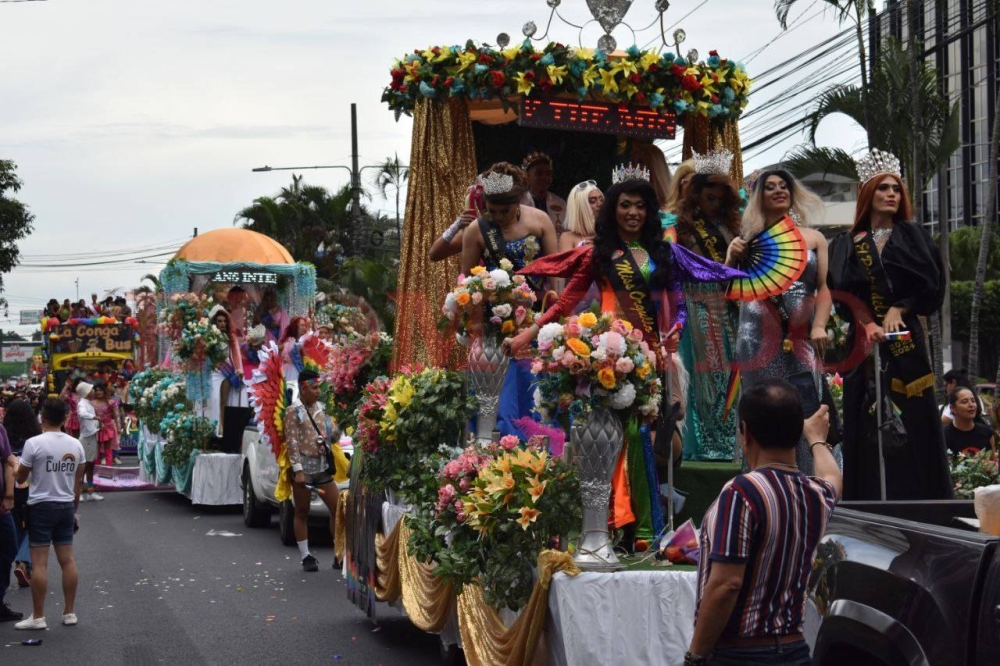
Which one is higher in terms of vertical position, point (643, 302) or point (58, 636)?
point (643, 302)

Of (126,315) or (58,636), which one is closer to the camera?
(58,636)

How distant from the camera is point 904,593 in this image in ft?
11.4

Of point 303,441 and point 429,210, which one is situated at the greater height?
point 429,210

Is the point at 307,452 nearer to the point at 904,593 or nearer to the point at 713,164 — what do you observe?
the point at 713,164

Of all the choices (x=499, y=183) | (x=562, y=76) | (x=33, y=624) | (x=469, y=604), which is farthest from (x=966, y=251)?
(x=469, y=604)

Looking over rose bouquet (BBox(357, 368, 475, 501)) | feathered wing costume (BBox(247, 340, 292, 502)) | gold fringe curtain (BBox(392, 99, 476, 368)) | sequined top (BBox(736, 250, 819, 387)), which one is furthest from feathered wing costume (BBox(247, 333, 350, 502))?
sequined top (BBox(736, 250, 819, 387))

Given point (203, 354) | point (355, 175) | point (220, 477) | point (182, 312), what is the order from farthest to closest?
point (355, 175) → point (182, 312) → point (203, 354) → point (220, 477)

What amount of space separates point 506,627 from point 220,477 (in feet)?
39.3

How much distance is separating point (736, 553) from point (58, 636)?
289 inches

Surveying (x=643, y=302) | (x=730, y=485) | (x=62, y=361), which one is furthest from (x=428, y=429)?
(x=62, y=361)

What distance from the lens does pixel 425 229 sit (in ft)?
33.5

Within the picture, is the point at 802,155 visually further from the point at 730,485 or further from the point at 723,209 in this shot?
the point at 730,485

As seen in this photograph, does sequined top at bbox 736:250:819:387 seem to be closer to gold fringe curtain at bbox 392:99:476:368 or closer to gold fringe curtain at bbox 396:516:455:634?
gold fringe curtain at bbox 396:516:455:634

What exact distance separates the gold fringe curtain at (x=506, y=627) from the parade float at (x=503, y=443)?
0.01 m
